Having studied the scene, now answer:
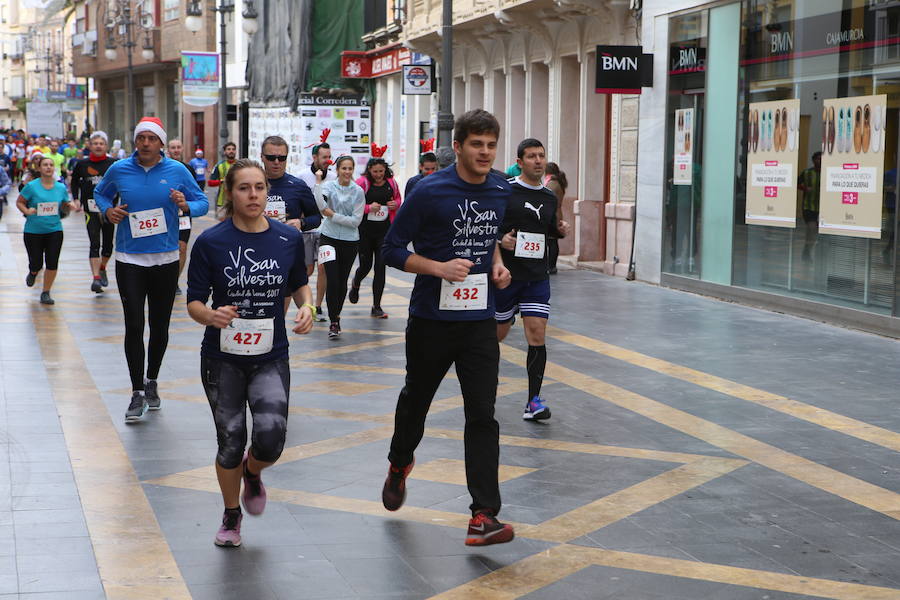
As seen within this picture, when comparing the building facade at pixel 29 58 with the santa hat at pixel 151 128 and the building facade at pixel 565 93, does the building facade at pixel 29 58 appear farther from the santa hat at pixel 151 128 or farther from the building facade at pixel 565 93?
the santa hat at pixel 151 128

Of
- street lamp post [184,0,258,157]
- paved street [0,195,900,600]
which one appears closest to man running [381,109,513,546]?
paved street [0,195,900,600]

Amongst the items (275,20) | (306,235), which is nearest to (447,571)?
(306,235)

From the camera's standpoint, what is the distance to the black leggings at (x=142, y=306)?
8453 millimetres

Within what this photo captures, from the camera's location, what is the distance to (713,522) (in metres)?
6.09

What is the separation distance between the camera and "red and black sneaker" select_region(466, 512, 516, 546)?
221 inches

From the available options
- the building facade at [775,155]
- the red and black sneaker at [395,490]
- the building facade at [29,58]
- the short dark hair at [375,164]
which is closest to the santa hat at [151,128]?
the red and black sneaker at [395,490]

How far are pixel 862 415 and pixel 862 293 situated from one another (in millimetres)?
4797

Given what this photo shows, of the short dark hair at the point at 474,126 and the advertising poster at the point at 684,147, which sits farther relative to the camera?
the advertising poster at the point at 684,147

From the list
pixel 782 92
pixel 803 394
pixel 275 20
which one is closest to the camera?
pixel 803 394

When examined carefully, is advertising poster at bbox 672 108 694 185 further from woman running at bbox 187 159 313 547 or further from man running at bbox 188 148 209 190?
woman running at bbox 187 159 313 547

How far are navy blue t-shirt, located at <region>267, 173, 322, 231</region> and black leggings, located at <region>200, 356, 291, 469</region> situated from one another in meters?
4.86

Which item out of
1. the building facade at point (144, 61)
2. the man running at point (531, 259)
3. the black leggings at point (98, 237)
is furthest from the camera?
the building facade at point (144, 61)

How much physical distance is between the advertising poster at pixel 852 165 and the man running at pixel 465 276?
26.3ft

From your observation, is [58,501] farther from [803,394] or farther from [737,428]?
[803,394]
